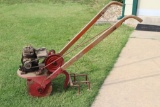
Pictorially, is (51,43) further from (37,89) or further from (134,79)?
(37,89)

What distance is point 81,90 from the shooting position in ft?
13.8

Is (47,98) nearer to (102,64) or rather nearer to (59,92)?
(59,92)

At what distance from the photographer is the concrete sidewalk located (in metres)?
3.93

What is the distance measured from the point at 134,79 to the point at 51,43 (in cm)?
253

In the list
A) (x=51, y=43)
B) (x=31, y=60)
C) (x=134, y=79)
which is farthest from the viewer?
(x=51, y=43)

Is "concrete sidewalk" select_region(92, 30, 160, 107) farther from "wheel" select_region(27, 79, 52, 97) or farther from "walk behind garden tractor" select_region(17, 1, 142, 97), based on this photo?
"wheel" select_region(27, 79, 52, 97)

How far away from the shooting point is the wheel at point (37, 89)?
12.7 ft

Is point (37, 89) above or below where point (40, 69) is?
below

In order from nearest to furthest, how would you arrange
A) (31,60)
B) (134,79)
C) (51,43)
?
1. (31,60)
2. (134,79)
3. (51,43)

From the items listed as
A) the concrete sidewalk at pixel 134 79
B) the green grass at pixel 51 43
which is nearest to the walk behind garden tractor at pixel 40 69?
the green grass at pixel 51 43

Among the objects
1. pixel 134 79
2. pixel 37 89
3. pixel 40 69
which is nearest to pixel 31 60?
pixel 40 69

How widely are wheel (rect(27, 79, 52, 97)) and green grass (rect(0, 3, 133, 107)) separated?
76 mm

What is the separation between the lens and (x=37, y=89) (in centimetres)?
390

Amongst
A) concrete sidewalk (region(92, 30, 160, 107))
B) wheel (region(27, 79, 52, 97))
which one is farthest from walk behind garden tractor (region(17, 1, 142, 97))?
concrete sidewalk (region(92, 30, 160, 107))
